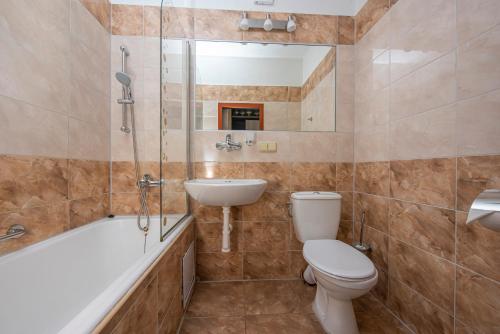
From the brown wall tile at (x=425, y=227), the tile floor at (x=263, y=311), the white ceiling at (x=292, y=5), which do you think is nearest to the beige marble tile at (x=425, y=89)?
the brown wall tile at (x=425, y=227)

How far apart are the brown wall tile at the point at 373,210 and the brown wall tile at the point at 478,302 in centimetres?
49

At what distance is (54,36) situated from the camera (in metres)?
1.17

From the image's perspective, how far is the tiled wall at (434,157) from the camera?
83cm

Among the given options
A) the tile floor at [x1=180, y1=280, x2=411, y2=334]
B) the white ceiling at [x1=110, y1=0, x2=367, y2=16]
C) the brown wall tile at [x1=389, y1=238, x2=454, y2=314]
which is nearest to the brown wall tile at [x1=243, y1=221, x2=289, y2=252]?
the tile floor at [x1=180, y1=280, x2=411, y2=334]

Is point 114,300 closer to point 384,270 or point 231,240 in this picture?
point 231,240

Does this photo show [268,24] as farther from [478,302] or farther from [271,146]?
[478,302]

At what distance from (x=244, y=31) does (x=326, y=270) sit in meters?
1.82

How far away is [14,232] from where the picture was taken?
937mm

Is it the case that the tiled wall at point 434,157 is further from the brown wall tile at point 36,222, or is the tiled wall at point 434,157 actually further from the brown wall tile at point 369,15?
the brown wall tile at point 36,222

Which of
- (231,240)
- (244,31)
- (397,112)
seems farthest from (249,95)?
(231,240)

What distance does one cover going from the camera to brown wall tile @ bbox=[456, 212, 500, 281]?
793 mm

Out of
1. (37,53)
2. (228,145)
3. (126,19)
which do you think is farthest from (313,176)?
(126,19)

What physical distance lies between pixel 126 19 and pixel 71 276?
1.86 metres

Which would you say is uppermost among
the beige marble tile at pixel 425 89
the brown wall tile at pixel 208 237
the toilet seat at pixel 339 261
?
the beige marble tile at pixel 425 89
